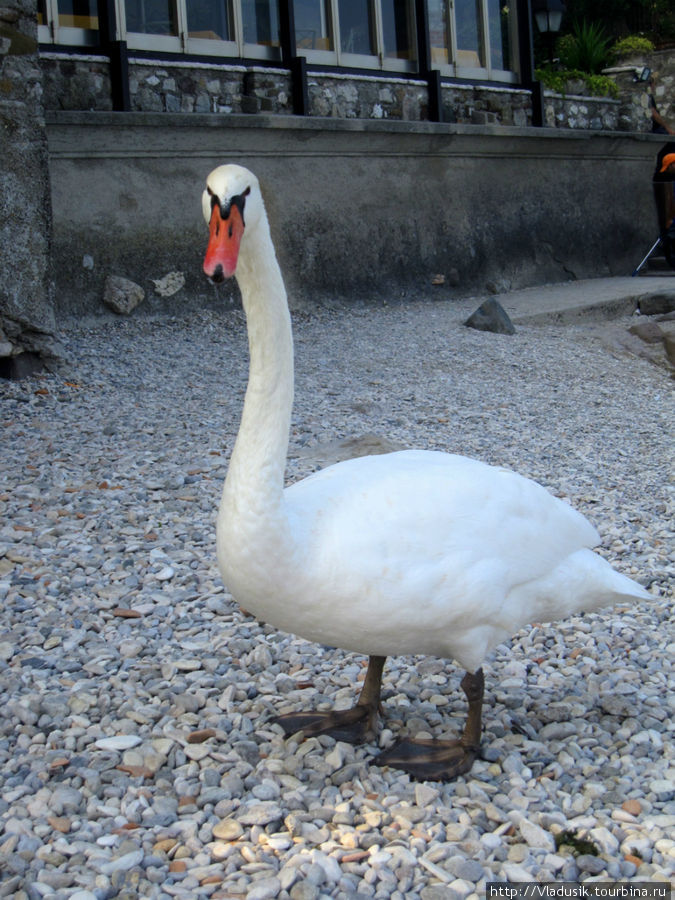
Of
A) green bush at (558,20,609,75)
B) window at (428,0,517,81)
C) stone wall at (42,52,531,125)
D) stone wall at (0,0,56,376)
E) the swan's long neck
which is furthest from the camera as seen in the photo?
green bush at (558,20,609,75)

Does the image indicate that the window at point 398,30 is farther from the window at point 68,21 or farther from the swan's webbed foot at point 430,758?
the swan's webbed foot at point 430,758

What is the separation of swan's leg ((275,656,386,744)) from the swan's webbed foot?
0.11m

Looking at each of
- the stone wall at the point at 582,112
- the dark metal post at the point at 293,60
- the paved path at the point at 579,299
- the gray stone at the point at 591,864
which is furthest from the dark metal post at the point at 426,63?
the gray stone at the point at 591,864

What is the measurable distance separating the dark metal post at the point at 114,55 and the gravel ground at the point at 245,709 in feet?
Answer: 11.9

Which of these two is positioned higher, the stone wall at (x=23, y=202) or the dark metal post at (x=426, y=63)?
the dark metal post at (x=426, y=63)

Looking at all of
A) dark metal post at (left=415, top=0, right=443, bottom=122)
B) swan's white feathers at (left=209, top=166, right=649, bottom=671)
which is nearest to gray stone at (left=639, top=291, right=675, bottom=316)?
dark metal post at (left=415, top=0, right=443, bottom=122)

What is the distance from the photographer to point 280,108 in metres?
9.49

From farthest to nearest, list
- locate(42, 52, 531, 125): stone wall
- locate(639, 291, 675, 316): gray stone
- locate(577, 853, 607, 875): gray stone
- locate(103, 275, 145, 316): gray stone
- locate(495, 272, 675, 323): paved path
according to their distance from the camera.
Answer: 1. locate(639, 291, 675, 316): gray stone
2. locate(495, 272, 675, 323): paved path
3. locate(103, 275, 145, 316): gray stone
4. locate(42, 52, 531, 125): stone wall
5. locate(577, 853, 607, 875): gray stone

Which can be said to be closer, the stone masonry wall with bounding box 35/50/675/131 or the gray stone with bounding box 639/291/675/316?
the stone masonry wall with bounding box 35/50/675/131

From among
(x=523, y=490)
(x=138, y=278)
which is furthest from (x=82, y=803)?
(x=138, y=278)

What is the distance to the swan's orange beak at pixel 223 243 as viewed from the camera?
206 cm

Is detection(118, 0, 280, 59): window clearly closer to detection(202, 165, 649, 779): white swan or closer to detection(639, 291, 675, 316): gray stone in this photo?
detection(639, 291, 675, 316): gray stone

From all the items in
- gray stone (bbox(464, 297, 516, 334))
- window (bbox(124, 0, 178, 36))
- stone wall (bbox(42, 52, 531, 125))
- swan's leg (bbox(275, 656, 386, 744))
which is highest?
window (bbox(124, 0, 178, 36))

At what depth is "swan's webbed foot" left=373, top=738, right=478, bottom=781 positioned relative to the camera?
2.60 metres
